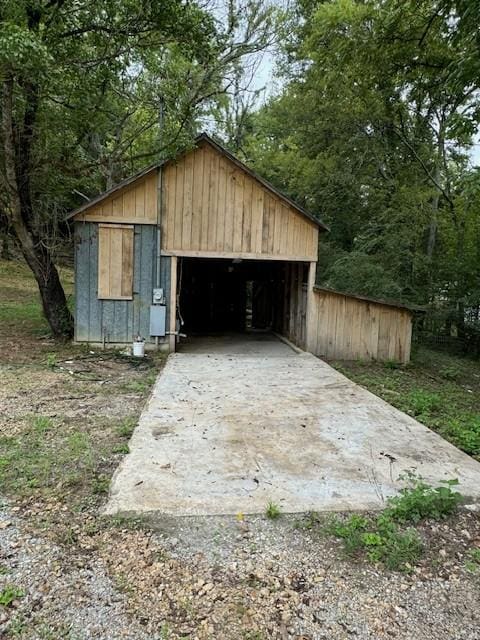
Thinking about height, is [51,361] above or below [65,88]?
below

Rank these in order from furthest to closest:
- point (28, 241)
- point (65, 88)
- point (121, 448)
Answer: point (28, 241) < point (65, 88) < point (121, 448)

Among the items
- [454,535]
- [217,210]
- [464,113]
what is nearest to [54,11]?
[217,210]

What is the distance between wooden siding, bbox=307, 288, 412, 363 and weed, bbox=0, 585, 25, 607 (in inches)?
317

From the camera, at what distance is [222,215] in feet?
29.5

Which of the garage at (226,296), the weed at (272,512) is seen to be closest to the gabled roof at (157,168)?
the garage at (226,296)

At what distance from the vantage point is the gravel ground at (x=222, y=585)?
186 centimetres

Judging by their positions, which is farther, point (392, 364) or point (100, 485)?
point (392, 364)

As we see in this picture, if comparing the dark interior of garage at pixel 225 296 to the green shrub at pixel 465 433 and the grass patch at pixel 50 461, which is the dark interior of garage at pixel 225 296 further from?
the grass patch at pixel 50 461

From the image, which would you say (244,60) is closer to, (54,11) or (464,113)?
(54,11)

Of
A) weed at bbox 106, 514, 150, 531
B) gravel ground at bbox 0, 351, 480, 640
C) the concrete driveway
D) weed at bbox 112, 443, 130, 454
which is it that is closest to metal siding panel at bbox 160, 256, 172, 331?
the concrete driveway

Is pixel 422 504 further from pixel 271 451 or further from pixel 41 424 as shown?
pixel 41 424

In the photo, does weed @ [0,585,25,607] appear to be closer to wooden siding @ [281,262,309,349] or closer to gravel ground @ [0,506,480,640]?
gravel ground @ [0,506,480,640]

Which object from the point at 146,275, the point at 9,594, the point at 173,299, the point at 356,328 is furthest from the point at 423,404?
the point at 146,275

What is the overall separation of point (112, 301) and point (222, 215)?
2784 millimetres
